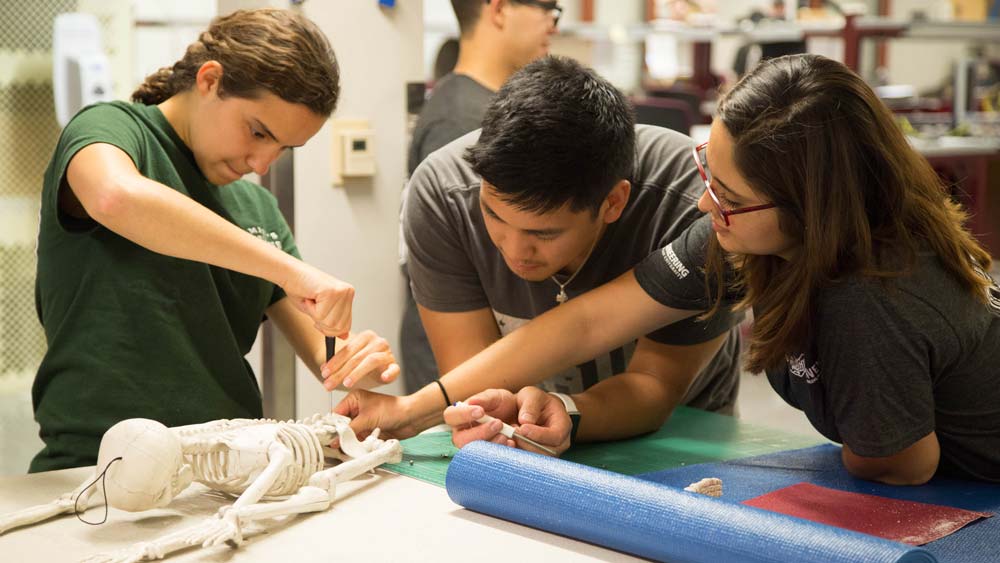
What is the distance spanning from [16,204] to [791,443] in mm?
2225

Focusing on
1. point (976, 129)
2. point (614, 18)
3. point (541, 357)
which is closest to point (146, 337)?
point (541, 357)

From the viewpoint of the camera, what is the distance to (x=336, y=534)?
131 centimetres

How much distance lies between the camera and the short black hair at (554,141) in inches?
64.7

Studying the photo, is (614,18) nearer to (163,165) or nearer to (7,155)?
(7,155)

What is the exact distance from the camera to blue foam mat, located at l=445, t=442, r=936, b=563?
3.71ft

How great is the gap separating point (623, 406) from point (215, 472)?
2.30ft

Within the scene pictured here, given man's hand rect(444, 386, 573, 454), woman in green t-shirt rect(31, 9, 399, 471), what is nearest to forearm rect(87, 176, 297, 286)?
woman in green t-shirt rect(31, 9, 399, 471)

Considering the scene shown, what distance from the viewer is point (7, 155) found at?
9.63ft

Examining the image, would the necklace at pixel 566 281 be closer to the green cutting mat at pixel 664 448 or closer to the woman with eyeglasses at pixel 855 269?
the green cutting mat at pixel 664 448

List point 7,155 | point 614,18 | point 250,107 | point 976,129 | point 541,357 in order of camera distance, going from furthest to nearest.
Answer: point 614,18, point 976,129, point 7,155, point 541,357, point 250,107

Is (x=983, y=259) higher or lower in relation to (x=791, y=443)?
higher

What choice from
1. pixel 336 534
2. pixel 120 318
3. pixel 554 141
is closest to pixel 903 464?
pixel 554 141

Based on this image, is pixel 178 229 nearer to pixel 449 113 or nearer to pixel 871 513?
pixel 871 513

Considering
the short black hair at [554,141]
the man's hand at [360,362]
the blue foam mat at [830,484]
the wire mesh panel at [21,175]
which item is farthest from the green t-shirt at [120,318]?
the wire mesh panel at [21,175]
